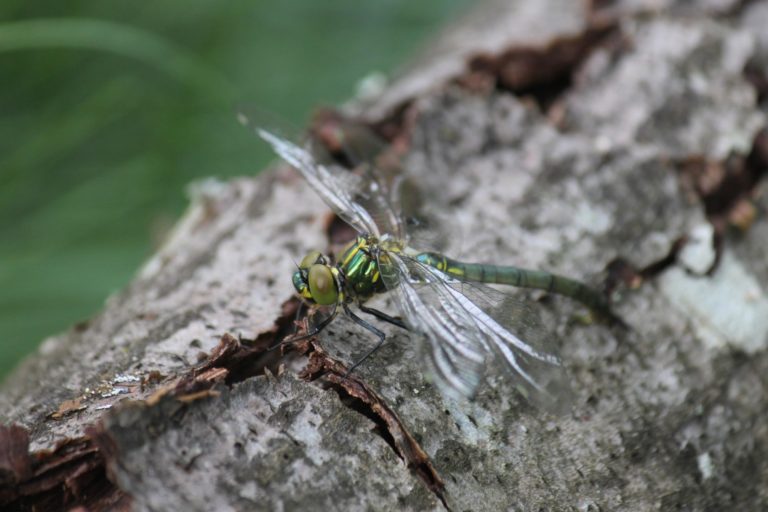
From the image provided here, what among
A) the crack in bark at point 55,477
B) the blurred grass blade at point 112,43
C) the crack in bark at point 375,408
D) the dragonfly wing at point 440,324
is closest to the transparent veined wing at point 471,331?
the dragonfly wing at point 440,324

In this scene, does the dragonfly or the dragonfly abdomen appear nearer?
the dragonfly

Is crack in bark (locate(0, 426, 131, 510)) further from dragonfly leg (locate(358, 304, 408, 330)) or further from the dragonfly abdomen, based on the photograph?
the dragonfly abdomen

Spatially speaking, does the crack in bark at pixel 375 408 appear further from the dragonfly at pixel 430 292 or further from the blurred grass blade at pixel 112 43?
the blurred grass blade at pixel 112 43

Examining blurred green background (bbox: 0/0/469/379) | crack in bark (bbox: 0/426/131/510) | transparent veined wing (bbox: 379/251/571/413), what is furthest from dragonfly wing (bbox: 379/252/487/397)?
blurred green background (bbox: 0/0/469/379)

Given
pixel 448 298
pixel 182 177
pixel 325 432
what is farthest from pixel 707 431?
pixel 182 177

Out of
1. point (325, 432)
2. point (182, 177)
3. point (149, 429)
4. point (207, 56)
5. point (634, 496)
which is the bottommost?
point (634, 496)

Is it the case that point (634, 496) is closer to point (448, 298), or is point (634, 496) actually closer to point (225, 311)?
point (448, 298)
